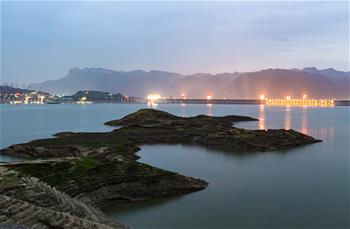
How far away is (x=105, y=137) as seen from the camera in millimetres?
47625

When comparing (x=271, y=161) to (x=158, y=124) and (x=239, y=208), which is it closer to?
(x=239, y=208)

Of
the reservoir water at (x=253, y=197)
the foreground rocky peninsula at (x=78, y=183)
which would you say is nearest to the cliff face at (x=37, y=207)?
the foreground rocky peninsula at (x=78, y=183)

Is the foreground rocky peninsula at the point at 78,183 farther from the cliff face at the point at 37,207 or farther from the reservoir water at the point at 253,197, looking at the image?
the reservoir water at the point at 253,197

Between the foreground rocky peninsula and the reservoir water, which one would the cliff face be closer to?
the foreground rocky peninsula

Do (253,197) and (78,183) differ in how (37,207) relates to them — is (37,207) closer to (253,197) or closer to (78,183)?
(78,183)

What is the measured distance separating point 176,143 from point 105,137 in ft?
25.6

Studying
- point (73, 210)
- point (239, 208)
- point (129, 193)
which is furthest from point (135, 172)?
point (73, 210)

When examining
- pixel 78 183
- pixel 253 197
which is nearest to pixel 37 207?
pixel 78 183

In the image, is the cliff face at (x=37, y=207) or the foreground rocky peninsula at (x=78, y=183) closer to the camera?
the cliff face at (x=37, y=207)

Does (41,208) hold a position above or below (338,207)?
above

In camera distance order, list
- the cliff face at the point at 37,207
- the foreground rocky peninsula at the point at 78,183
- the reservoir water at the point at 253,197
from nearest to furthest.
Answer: the cliff face at the point at 37,207
the foreground rocky peninsula at the point at 78,183
the reservoir water at the point at 253,197

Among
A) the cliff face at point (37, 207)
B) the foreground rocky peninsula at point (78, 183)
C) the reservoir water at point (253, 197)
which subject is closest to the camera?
the cliff face at point (37, 207)

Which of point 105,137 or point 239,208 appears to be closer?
point 239,208

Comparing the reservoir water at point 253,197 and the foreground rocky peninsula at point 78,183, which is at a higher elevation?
the foreground rocky peninsula at point 78,183
